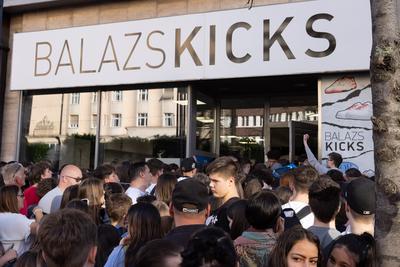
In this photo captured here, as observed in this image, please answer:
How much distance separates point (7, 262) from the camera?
3.88 metres

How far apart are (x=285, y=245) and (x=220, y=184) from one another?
162 cm

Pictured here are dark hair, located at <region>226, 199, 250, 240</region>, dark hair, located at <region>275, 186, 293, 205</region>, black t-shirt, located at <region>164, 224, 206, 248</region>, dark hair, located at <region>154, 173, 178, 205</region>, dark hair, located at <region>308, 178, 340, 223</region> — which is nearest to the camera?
black t-shirt, located at <region>164, 224, 206, 248</region>

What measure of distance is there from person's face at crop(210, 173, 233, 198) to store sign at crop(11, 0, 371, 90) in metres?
6.20

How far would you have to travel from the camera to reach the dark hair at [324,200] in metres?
3.52

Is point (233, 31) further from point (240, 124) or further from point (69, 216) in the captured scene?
point (69, 216)

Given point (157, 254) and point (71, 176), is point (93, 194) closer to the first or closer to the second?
point (71, 176)

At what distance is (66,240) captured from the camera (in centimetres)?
248

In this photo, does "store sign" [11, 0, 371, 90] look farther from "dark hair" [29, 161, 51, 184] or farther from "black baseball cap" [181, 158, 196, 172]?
"dark hair" [29, 161, 51, 184]

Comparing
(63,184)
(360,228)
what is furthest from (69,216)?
(63,184)

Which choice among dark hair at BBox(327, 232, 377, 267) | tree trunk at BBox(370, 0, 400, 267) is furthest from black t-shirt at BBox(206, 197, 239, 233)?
tree trunk at BBox(370, 0, 400, 267)

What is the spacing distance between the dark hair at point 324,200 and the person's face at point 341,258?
2.41ft

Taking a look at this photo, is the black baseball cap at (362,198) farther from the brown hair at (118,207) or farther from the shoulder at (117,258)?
the brown hair at (118,207)

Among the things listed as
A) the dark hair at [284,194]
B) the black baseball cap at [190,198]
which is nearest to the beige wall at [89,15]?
the dark hair at [284,194]

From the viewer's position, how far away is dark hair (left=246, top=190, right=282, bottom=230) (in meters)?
3.24
